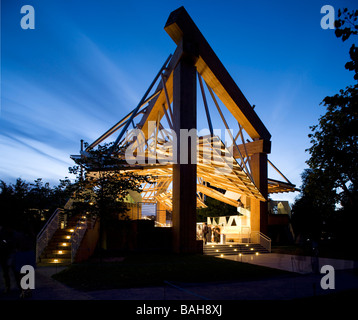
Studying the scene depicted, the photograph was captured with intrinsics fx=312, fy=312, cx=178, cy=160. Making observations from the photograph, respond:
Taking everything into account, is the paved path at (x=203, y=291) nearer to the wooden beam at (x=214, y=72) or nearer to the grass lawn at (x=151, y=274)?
the grass lawn at (x=151, y=274)

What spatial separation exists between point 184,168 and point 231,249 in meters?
7.01

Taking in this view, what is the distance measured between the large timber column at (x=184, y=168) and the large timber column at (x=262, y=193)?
9291 millimetres

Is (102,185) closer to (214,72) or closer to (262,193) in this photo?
(214,72)

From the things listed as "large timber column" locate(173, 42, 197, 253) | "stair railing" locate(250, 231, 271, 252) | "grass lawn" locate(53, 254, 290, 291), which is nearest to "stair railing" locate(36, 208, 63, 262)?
"grass lawn" locate(53, 254, 290, 291)

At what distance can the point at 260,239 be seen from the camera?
23.8 metres

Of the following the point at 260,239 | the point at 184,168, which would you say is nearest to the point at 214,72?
the point at 184,168

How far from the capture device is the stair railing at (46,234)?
14670mm

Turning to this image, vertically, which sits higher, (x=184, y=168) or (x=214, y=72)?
(x=214, y=72)

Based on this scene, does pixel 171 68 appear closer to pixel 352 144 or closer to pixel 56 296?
pixel 352 144

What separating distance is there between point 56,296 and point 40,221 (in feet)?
80.9

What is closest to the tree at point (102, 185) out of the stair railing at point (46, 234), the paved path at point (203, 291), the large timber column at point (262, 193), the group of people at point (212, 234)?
the stair railing at point (46, 234)

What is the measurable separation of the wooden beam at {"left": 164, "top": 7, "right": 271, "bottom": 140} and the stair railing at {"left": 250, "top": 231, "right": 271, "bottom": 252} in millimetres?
7743
